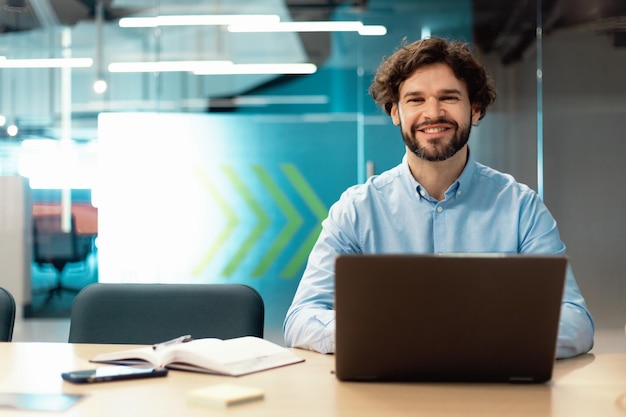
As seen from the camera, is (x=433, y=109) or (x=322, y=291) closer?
(x=322, y=291)

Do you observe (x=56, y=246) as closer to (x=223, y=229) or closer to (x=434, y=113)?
(x=223, y=229)

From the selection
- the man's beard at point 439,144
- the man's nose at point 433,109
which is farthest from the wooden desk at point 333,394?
the man's nose at point 433,109

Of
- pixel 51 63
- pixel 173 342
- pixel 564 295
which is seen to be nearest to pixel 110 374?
pixel 173 342

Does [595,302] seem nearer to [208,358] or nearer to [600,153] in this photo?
[600,153]

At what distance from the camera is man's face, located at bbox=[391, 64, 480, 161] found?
246 cm

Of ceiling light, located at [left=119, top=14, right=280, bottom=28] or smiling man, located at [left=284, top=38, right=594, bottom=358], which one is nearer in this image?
smiling man, located at [left=284, top=38, right=594, bottom=358]

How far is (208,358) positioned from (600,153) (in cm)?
401

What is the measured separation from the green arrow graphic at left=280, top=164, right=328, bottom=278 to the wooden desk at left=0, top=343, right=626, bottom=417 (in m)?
3.32

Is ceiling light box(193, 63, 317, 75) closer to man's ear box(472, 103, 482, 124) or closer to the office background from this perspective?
the office background

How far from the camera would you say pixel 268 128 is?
505 centimetres

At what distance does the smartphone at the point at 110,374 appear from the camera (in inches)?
60.0

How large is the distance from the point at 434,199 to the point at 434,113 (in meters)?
0.28

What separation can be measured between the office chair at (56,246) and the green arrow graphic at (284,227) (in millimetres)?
1156

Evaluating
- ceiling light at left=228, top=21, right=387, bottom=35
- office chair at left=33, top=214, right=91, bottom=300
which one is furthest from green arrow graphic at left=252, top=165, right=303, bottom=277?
office chair at left=33, top=214, right=91, bottom=300
